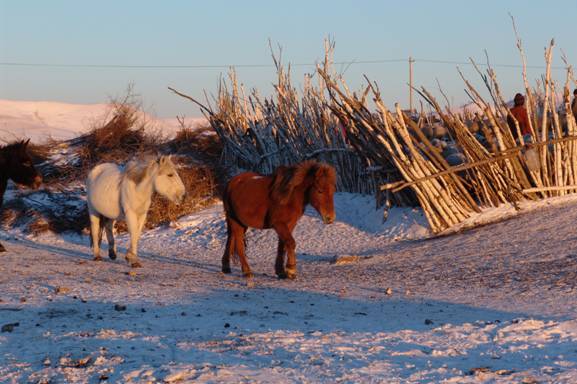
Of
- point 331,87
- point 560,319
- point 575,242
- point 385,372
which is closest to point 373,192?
point 331,87

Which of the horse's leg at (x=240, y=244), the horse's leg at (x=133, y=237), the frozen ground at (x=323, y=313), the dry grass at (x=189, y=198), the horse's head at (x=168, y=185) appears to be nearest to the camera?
the frozen ground at (x=323, y=313)

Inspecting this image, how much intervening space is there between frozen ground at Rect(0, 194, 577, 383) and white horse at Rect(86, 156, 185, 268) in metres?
0.41

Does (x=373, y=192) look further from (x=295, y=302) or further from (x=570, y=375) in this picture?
(x=570, y=375)

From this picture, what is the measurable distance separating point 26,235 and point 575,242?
856 cm

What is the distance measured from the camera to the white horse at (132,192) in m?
9.55

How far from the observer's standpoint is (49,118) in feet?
121

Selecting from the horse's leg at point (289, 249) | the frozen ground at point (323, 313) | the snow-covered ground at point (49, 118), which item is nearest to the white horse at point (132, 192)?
the frozen ground at point (323, 313)

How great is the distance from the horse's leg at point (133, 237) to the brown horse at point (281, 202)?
Result: 115cm

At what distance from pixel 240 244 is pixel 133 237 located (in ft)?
4.91

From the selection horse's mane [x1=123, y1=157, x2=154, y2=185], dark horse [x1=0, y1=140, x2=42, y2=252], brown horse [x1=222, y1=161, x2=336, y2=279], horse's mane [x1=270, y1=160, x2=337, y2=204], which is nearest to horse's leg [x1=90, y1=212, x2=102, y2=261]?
horse's mane [x1=123, y1=157, x2=154, y2=185]

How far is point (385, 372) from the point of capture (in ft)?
14.2

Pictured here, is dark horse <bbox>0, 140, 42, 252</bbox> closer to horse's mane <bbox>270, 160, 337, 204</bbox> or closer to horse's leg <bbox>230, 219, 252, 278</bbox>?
horse's leg <bbox>230, 219, 252, 278</bbox>

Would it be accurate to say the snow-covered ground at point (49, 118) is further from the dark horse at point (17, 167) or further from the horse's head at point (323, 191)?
the horse's head at point (323, 191)

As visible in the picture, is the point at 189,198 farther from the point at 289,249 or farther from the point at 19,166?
the point at 289,249
